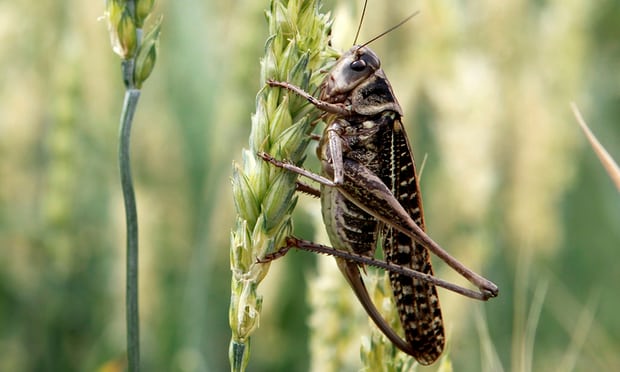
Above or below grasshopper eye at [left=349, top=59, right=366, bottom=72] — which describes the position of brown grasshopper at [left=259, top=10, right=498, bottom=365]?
below

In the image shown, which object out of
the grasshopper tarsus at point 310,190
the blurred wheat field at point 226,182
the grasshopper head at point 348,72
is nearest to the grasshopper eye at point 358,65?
the grasshopper head at point 348,72

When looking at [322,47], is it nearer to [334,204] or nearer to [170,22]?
[334,204]

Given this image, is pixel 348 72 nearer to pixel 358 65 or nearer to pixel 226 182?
pixel 358 65

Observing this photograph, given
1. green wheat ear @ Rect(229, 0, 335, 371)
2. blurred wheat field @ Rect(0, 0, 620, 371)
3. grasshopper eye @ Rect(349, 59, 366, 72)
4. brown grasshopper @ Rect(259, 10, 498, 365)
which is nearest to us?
green wheat ear @ Rect(229, 0, 335, 371)

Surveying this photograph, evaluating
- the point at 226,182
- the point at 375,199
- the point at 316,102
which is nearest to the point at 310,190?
the point at 375,199

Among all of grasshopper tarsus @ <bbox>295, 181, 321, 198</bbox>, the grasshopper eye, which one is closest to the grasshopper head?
the grasshopper eye

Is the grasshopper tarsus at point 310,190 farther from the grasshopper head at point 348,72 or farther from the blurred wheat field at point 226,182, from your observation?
the blurred wheat field at point 226,182

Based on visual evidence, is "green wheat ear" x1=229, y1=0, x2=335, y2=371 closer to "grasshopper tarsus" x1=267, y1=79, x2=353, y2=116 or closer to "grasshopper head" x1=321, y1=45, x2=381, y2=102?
"grasshopper tarsus" x1=267, y1=79, x2=353, y2=116
